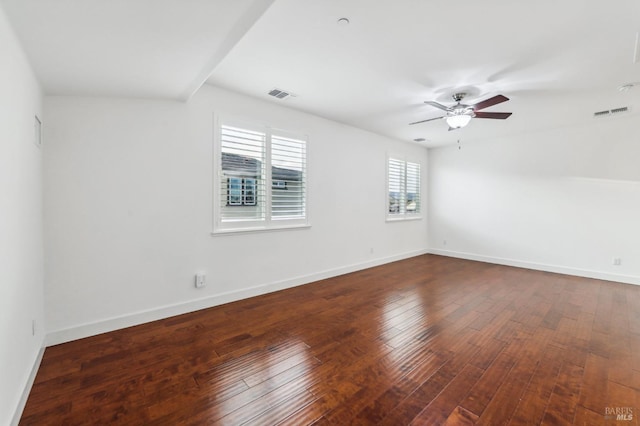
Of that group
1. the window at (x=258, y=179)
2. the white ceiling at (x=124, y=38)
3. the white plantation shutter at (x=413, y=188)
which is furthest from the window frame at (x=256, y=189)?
the white plantation shutter at (x=413, y=188)

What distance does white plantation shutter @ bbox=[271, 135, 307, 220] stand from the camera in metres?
3.97

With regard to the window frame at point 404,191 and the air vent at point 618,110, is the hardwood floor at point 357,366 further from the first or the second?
the air vent at point 618,110

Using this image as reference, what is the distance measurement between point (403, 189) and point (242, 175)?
411cm

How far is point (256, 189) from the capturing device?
12.4 ft

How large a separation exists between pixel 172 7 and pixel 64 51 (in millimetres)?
961

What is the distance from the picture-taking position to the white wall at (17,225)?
1499 mm

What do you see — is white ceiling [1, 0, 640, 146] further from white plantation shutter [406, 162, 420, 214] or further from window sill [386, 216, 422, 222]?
white plantation shutter [406, 162, 420, 214]

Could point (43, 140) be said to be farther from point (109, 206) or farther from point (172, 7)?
point (172, 7)

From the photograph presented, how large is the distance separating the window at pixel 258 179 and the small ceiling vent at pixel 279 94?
472mm

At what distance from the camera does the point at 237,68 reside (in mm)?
2906

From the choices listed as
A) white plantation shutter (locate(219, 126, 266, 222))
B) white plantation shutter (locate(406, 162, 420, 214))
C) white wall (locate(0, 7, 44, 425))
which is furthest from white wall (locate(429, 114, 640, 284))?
white wall (locate(0, 7, 44, 425))

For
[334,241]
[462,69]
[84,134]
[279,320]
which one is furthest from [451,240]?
[84,134]

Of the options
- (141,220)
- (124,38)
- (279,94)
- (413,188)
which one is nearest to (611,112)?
(413,188)

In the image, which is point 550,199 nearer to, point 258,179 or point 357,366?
point 357,366
